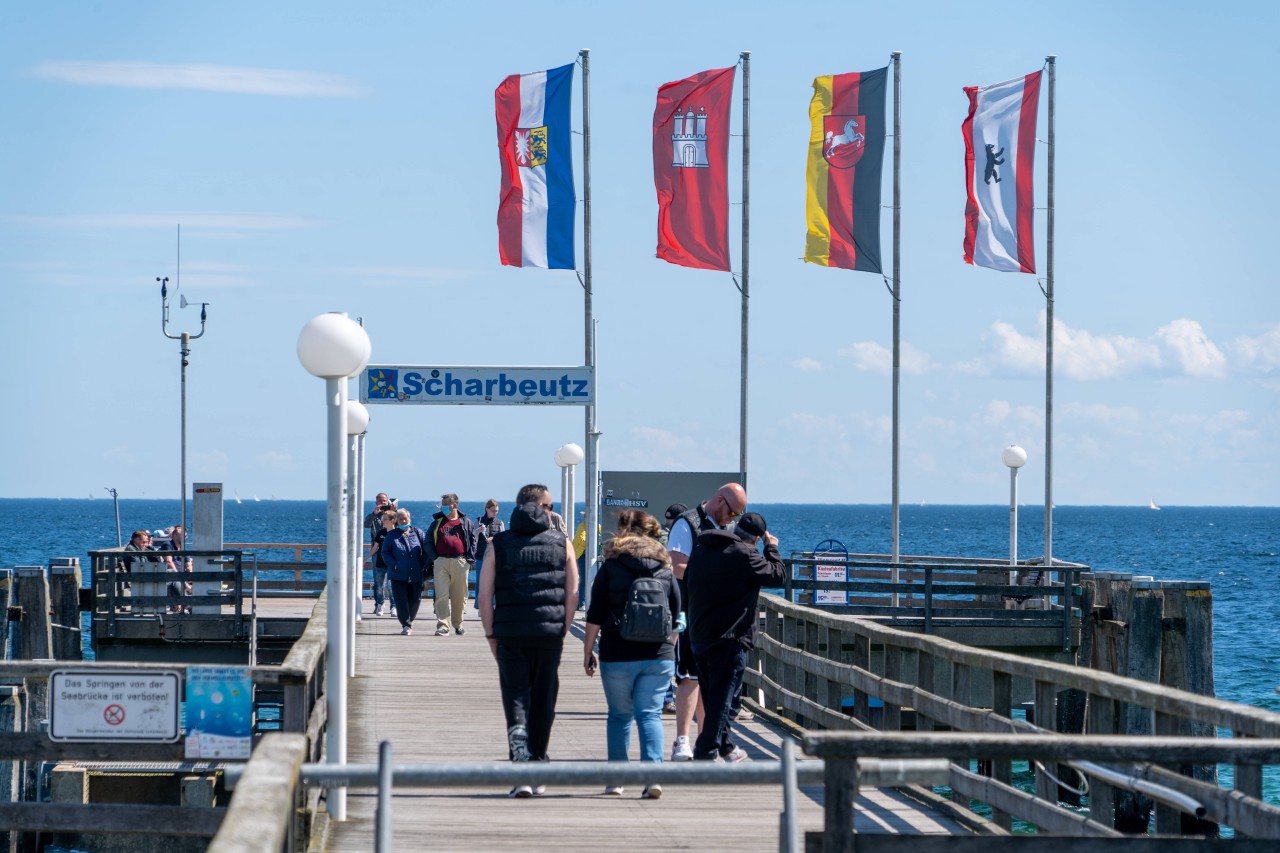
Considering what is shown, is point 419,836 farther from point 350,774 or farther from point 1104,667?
point 1104,667

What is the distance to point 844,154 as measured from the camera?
23641mm

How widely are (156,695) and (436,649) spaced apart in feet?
32.8

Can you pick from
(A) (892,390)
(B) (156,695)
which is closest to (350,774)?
(B) (156,695)

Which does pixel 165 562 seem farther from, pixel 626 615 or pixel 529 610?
pixel 626 615

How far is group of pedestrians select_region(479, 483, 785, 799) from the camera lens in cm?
885

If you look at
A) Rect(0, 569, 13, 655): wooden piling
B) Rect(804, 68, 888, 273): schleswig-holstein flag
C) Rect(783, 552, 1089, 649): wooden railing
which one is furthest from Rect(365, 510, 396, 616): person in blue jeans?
Rect(804, 68, 888, 273): schleswig-holstein flag

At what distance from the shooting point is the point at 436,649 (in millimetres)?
18062

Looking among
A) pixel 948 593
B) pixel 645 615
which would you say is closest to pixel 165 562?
pixel 948 593

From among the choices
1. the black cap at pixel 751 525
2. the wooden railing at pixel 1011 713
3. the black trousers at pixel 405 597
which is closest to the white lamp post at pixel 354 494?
the black trousers at pixel 405 597

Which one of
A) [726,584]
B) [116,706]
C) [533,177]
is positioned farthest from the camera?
[533,177]

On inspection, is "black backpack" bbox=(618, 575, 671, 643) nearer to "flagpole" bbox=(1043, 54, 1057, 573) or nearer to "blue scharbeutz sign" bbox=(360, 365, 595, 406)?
"blue scharbeutz sign" bbox=(360, 365, 595, 406)

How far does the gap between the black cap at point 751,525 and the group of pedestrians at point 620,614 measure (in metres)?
0.01

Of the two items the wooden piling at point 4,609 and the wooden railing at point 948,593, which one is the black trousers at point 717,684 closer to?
the wooden railing at point 948,593

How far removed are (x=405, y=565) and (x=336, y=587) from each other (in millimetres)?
10934
